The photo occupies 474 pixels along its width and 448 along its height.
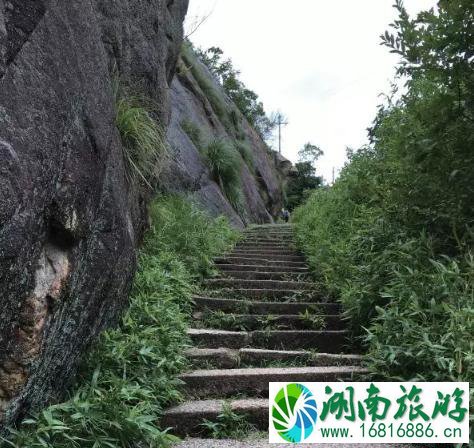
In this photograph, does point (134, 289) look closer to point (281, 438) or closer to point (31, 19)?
point (281, 438)

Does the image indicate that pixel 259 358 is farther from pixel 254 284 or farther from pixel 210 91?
pixel 210 91

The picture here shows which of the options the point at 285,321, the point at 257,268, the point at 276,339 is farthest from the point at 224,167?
the point at 276,339

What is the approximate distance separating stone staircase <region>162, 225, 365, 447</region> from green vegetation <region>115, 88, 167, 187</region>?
4.53ft

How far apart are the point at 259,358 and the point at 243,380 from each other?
419mm

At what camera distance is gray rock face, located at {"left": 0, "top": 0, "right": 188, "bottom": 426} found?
1.96 m

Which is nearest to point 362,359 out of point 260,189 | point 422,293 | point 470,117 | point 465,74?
point 422,293

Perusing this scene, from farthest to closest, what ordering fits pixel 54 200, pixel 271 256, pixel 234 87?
1. pixel 234 87
2. pixel 271 256
3. pixel 54 200

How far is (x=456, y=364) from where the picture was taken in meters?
2.52

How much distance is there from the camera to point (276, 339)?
396 cm

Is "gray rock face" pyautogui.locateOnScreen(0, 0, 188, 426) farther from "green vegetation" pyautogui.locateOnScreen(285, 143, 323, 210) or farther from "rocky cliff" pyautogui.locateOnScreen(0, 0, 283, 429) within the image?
"green vegetation" pyautogui.locateOnScreen(285, 143, 323, 210)

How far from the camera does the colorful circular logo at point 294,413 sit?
2.59 meters

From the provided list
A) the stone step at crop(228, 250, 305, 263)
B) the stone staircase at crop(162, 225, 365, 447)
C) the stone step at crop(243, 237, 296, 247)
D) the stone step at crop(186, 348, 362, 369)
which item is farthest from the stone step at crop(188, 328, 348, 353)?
the stone step at crop(243, 237, 296, 247)

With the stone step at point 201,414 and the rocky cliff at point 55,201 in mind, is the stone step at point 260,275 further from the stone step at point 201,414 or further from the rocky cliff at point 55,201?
the stone step at point 201,414

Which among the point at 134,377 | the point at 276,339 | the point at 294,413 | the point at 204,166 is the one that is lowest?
the point at 294,413
